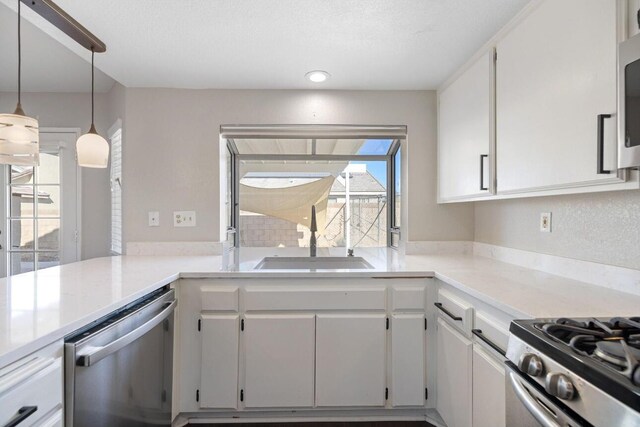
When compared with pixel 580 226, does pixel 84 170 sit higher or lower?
higher

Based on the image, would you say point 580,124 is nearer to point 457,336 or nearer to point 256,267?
point 457,336

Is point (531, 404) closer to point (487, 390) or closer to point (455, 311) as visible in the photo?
point (487, 390)

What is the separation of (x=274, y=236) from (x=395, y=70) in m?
1.60

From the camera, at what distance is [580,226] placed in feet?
4.85

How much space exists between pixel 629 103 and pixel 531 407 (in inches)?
33.2

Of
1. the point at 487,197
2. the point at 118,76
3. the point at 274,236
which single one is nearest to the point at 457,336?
the point at 487,197

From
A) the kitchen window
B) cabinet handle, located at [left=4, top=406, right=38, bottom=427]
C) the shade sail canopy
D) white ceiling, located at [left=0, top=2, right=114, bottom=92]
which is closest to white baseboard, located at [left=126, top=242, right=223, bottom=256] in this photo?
the kitchen window

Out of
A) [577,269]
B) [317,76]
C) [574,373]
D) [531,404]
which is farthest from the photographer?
[317,76]

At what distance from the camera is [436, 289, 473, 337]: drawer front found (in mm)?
1393

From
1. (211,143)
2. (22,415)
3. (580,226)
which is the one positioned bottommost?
(22,415)

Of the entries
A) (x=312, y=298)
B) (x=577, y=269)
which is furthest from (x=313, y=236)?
(x=577, y=269)

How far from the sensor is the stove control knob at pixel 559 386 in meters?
0.69

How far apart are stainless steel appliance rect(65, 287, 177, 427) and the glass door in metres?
2.07

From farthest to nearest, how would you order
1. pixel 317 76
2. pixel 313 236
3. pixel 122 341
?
1. pixel 313 236
2. pixel 317 76
3. pixel 122 341
